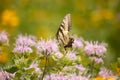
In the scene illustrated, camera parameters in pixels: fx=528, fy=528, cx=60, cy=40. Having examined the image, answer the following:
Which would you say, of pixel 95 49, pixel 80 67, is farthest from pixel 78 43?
pixel 80 67

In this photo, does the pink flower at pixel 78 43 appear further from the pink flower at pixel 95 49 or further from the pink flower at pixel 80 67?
the pink flower at pixel 80 67

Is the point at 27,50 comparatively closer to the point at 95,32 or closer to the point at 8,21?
the point at 8,21

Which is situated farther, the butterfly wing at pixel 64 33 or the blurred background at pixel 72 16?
the blurred background at pixel 72 16

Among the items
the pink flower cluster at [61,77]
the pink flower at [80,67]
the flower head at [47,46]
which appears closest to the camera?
the pink flower cluster at [61,77]

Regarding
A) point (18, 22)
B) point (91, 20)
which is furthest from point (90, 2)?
point (18, 22)

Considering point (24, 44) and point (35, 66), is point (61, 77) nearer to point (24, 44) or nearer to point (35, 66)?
point (35, 66)

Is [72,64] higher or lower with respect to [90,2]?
lower

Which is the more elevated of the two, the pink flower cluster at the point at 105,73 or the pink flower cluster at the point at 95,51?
the pink flower cluster at the point at 95,51

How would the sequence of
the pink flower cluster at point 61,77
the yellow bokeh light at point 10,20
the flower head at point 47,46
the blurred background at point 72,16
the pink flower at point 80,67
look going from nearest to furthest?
the pink flower cluster at point 61,77 < the flower head at point 47,46 < the pink flower at point 80,67 < the yellow bokeh light at point 10,20 < the blurred background at point 72,16

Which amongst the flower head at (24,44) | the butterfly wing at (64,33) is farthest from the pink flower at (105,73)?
the flower head at (24,44)
